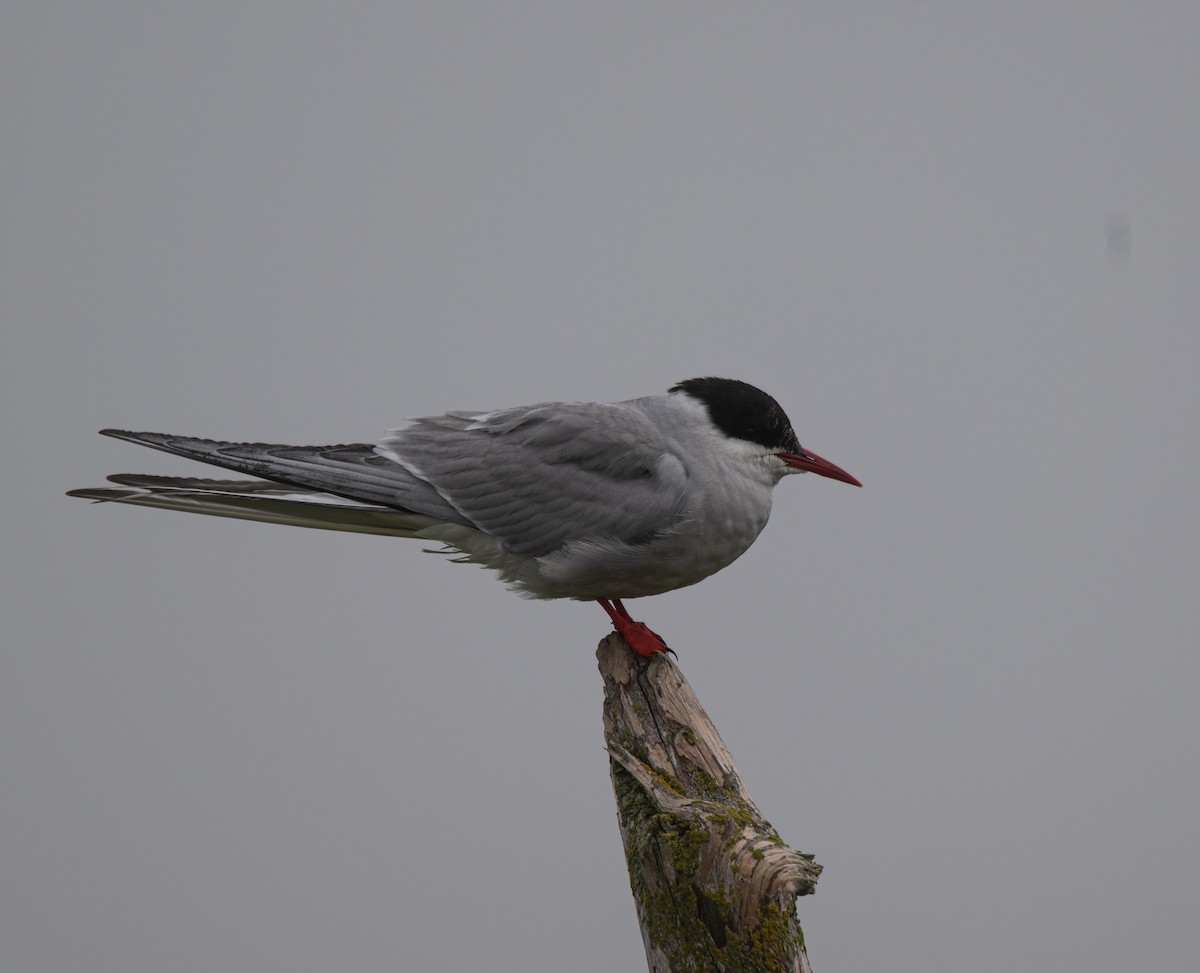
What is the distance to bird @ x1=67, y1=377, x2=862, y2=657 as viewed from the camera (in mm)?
3807

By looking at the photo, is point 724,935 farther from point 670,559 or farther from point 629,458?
point 629,458

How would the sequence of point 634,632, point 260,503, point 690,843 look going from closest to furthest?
point 690,843
point 260,503
point 634,632

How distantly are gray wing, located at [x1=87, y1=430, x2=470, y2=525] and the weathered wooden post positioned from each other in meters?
0.80

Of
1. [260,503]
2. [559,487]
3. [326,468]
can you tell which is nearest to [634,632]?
[559,487]

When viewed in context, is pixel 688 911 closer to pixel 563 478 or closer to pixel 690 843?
pixel 690 843

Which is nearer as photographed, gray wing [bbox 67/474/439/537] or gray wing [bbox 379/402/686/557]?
gray wing [bbox 67/474/439/537]

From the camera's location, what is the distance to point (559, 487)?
12.7 feet

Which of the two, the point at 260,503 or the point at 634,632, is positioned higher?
the point at 260,503

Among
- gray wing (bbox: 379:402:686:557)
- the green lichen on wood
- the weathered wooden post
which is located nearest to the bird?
gray wing (bbox: 379:402:686:557)

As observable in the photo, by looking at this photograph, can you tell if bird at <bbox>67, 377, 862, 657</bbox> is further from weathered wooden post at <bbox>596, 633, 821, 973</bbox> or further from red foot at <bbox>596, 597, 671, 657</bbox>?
weathered wooden post at <bbox>596, 633, 821, 973</bbox>

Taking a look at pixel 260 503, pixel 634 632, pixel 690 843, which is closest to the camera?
pixel 690 843

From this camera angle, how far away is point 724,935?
331 centimetres

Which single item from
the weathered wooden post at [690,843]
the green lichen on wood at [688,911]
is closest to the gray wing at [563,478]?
the weathered wooden post at [690,843]

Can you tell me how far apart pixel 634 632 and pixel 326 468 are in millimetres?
1085
